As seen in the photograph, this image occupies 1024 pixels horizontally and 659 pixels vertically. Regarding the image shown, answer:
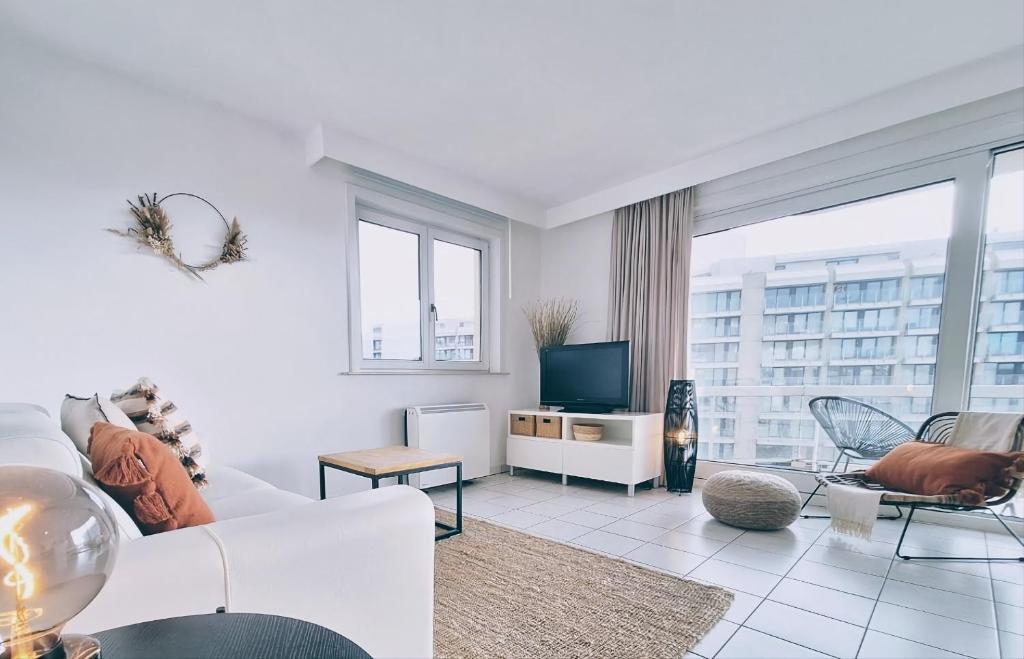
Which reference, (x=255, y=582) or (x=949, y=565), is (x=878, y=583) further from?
(x=255, y=582)

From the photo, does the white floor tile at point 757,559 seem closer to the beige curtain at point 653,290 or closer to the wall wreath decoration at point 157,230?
the beige curtain at point 653,290

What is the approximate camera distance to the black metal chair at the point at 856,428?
274 centimetres

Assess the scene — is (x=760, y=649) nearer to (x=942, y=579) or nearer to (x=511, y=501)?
(x=942, y=579)

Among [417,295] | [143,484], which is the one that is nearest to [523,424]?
[417,295]

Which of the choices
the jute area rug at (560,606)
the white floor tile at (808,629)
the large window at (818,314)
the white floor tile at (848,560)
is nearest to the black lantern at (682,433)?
the large window at (818,314)

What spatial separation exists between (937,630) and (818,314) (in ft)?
6.70

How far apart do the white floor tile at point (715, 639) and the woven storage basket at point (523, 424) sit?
2.32 m

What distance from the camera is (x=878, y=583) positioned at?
1.91m

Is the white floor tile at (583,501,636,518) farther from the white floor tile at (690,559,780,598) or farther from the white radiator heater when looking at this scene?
the white radiator heater

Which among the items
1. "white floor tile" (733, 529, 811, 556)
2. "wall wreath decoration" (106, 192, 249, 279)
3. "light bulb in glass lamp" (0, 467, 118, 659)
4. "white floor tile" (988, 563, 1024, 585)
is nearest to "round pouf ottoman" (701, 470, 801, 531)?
"white floor tile" (733, 529, 811, 556)

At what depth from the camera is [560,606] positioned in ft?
5.61

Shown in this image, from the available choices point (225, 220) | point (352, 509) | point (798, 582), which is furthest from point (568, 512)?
point (225, 220)

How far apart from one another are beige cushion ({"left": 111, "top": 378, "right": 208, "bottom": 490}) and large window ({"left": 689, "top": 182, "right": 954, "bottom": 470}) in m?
3.36

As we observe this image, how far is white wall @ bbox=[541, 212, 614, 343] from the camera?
13.5ft
